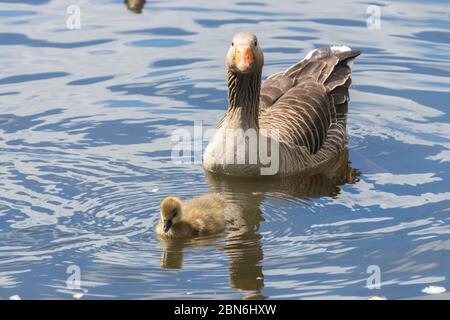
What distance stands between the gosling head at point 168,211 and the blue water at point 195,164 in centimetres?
25

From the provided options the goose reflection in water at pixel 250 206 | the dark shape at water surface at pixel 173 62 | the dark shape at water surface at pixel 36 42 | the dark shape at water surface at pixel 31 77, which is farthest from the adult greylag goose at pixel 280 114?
the dark shape at water surface at pixel 36 42

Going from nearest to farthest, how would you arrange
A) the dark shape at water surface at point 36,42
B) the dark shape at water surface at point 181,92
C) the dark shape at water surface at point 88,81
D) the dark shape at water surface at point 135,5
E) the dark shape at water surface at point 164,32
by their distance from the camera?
1. the dark shape at water surface at point 181,92
2. the dark shape at water surface at point 88,81
3. the dark shape at water surface at point 36,42
4. the dark shape at water surface at point 164,32
5. the dark shape at water surface at point 135,5

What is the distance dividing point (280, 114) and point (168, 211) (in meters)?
3.35

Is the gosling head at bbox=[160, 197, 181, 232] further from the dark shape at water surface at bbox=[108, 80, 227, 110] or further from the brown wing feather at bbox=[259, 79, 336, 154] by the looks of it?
the dark shape at water surface at bbox=[108, 80, 227, 110]

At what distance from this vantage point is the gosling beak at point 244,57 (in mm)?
12641

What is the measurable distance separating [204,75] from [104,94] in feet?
4.92

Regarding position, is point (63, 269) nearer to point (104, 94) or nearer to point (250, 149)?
point (250, 149)

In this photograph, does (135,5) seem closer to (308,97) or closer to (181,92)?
(181,92)

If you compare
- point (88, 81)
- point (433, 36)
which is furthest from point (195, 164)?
point (433, 36)

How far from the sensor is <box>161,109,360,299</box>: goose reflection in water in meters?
10.3

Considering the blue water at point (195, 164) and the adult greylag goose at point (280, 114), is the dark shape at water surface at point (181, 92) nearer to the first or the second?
the blue water at point (195, 164)

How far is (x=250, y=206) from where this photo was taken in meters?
12.0
